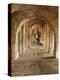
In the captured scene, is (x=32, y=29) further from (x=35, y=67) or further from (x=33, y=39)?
(x=35, y=67)

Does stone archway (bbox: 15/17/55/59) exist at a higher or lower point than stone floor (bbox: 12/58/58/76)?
higher

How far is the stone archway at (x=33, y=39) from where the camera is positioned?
220 cm

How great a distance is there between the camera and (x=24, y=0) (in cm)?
224

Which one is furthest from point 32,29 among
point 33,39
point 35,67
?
point 35,67

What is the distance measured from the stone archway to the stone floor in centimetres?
6

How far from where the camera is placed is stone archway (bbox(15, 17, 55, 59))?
2199mm

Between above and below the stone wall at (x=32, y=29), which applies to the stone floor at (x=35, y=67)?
below

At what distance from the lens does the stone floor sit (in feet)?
7.13

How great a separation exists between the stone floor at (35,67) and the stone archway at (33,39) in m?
0.06

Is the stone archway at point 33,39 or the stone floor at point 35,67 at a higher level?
the stone archway at point 33,39

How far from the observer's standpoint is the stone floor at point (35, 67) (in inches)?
85.5

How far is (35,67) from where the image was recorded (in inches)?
88.0
